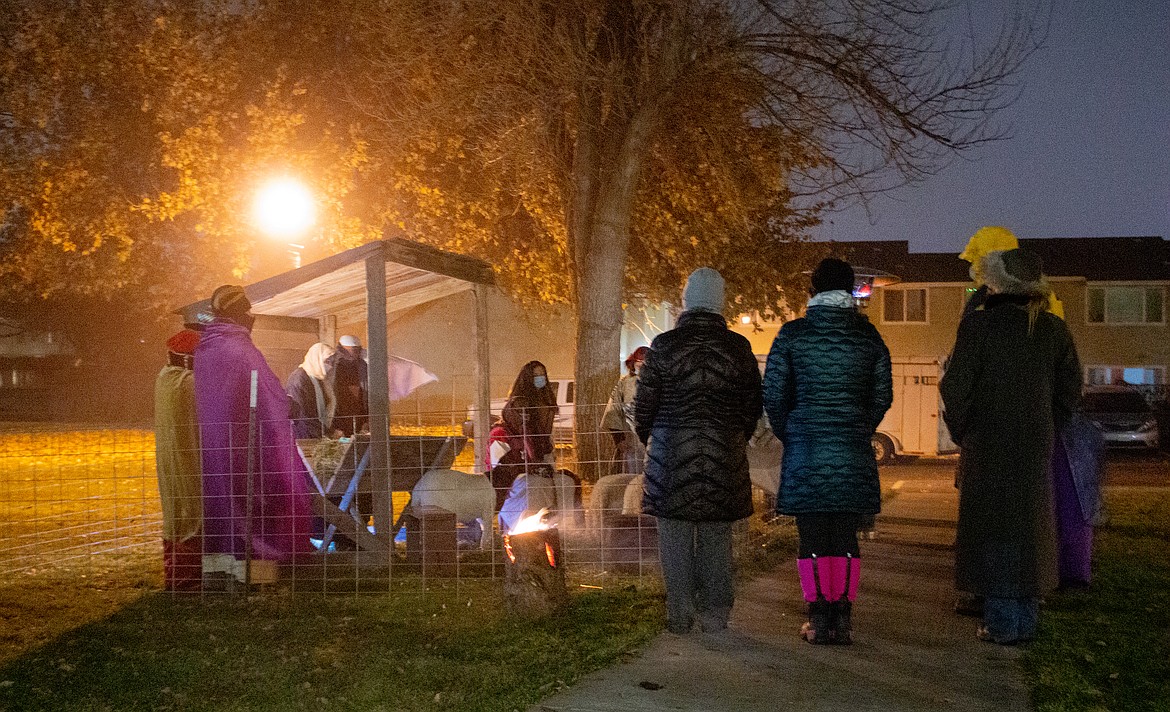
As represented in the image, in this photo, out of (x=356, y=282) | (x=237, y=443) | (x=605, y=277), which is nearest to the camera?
(x=237, y=443)

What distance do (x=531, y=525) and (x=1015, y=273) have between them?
2922 mm

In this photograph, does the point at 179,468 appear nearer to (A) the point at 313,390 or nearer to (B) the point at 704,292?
(A) the point at 313,390

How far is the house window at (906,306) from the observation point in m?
39.9

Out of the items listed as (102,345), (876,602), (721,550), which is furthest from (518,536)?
(102,345)

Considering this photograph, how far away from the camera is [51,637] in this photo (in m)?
6.29

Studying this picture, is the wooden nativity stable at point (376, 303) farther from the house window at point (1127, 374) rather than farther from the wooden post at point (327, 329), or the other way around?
the house window at point (1127, 374)

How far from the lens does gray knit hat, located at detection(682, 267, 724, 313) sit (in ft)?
18.8

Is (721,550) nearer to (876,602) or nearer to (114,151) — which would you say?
(876,602)

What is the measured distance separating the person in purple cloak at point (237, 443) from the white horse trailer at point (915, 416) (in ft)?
48.7

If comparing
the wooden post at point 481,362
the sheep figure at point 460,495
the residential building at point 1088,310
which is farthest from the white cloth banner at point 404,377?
the residential building at point 1088,310

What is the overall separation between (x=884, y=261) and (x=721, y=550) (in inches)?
1527

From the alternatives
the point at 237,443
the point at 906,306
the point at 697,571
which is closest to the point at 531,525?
the point at 697,571

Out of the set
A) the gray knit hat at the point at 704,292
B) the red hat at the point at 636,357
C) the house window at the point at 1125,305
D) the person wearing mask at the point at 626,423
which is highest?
the house window at the point at 1125,305

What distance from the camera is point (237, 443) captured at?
24.5 ft
